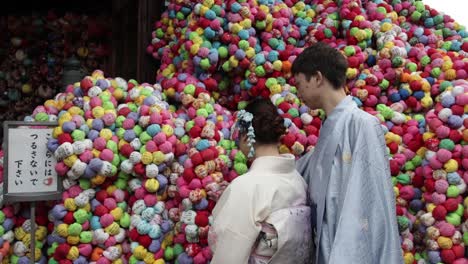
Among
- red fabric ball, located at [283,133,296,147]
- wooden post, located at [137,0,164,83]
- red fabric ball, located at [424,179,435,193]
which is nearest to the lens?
red fabric ball, located at [424,179,435,193]

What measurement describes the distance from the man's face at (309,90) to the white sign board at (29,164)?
51.5 inches

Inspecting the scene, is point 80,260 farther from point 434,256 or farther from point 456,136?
point 456,136

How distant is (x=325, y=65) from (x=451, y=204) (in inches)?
38.6

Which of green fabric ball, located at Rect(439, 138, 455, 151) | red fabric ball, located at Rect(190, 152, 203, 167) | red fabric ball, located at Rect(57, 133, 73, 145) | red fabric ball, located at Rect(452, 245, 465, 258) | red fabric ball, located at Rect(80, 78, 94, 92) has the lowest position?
red fabric ball, located at Rect(452, 245, 465, 258)

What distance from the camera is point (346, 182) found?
1.98 m

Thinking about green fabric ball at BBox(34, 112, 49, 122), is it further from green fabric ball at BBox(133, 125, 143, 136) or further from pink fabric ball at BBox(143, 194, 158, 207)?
pink fabric ball at BBox(143, 194, 158, 207)

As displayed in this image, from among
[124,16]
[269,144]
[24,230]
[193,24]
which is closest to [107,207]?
[24,230]

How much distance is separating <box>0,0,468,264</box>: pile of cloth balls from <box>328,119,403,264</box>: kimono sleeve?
0.51 metres

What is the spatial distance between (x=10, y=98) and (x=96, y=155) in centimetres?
175

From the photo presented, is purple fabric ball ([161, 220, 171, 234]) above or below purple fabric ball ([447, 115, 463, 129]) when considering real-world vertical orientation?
below

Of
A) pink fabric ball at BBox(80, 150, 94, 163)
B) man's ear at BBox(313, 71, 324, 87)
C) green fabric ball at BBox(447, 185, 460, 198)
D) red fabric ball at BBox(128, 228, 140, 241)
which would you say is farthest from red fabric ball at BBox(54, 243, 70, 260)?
green fabric ball at BBox(447, 185, 460, 198)

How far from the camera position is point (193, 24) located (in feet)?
9.94

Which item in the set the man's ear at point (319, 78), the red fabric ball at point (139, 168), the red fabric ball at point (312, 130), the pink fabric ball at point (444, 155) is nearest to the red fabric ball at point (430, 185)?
the pink fabric ball at point (444, 155)

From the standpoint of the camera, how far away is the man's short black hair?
2062 millimetres
